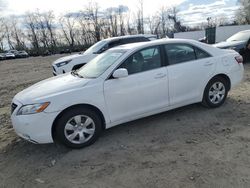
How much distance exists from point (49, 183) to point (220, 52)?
4049mm

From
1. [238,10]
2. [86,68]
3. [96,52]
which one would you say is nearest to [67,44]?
[238,10]

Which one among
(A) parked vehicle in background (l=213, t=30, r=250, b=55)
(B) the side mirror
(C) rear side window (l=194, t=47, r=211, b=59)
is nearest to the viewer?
(B) the side mirror

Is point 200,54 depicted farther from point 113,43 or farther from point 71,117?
point 113,43

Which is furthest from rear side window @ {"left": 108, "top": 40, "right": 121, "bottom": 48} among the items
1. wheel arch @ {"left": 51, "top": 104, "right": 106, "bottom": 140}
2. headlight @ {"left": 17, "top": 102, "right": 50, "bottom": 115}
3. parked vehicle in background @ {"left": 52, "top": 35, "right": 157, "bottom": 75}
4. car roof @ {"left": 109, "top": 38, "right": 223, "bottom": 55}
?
headlight @ {"left": 17, "top": 102, "right": 50, "bottom": 115}

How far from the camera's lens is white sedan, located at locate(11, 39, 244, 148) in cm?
351

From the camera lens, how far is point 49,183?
297 cm

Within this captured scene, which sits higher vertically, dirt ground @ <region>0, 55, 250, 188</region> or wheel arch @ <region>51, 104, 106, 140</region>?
wheel arch @ <region>51, 104, 106, 140</region>

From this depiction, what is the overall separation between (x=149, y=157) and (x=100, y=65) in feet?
6.38

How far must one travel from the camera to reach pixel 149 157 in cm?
333

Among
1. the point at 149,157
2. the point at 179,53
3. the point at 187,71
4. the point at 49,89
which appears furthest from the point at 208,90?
the point at 49,89

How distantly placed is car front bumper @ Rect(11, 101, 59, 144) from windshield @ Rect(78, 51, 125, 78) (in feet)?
3.41

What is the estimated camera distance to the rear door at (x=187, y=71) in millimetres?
4320

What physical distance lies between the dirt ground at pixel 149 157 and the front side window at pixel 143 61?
1103mm

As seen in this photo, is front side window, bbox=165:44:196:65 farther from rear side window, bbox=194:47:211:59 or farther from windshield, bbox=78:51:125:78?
windshield, bbox=78:51:125:78
